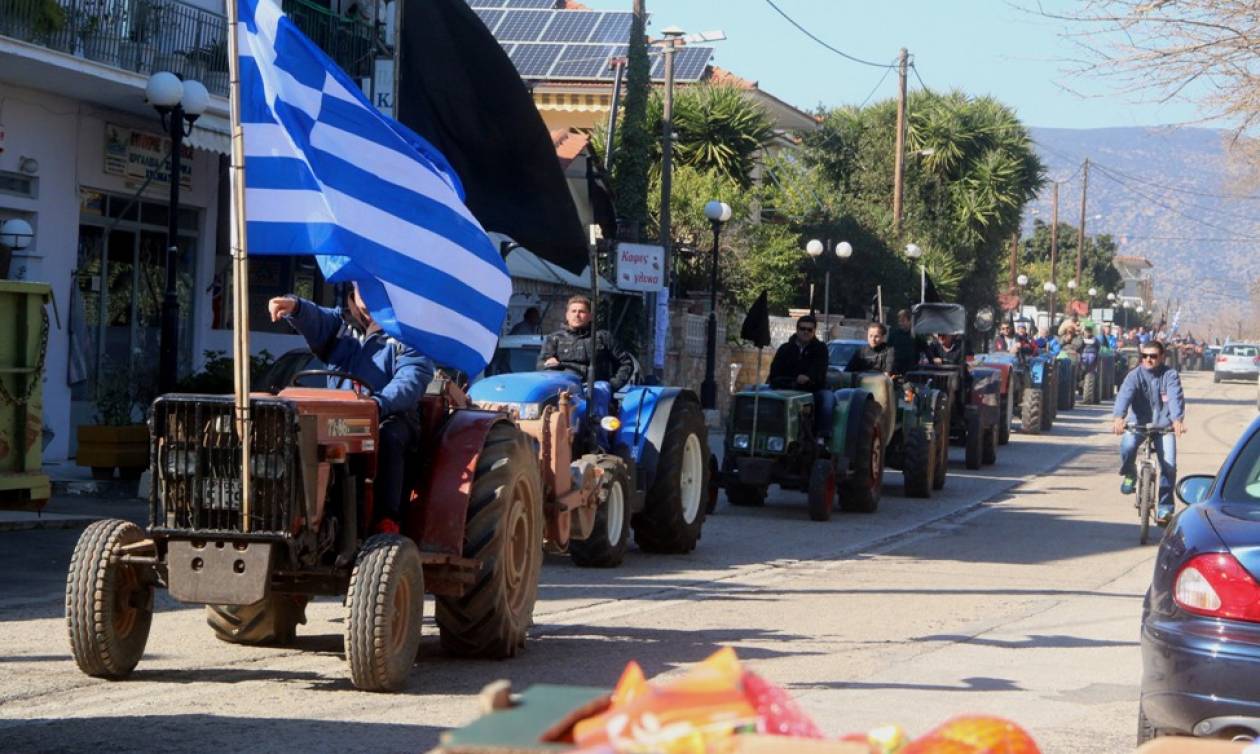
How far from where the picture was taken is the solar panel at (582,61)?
41.9 m

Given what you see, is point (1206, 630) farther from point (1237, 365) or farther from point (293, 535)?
point (1237, 365)

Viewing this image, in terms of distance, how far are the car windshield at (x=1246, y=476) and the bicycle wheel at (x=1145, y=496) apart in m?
9.98

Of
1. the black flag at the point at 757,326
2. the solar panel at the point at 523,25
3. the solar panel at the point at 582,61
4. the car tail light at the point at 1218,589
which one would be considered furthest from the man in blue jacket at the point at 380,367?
the solar panel at the point at 523,25

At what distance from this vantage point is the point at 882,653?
9828 mm

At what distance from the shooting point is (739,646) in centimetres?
993

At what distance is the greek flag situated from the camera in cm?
870

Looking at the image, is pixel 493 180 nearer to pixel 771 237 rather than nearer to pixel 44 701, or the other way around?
pixel 44 701

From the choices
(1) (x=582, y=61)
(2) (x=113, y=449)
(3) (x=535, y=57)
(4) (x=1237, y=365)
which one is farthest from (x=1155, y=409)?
(4) (x=1237, y=365)

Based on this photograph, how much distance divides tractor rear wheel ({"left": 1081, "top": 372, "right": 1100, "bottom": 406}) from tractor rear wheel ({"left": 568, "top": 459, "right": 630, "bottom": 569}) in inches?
1522

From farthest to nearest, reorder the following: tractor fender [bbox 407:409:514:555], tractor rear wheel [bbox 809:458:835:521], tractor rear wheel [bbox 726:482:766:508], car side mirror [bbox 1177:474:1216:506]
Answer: tractor rear wheel [bbox 726:482:766:508] < tractor rear wheel [bbox 809:458:835:521] < tractor fender [bbox 407:409:514:555] < car side mirror [bbox 1177:474:1216:506]

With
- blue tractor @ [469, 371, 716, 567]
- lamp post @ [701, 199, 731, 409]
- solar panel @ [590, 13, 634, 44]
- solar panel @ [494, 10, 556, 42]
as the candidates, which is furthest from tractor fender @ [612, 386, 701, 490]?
solar panel @ [494, 10, 556, 42]

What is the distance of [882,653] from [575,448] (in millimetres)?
3920

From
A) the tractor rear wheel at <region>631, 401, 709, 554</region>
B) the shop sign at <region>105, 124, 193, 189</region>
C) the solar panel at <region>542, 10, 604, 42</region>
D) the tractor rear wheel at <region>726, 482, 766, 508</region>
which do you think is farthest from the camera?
the solar panel at <region>542, 10, 604, 42</region>

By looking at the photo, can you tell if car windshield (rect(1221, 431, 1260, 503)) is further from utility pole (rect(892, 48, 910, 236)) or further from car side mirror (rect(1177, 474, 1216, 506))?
utility pole (rect(892, 48, 910, 236))
